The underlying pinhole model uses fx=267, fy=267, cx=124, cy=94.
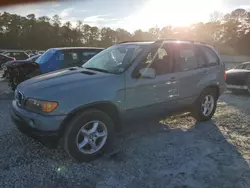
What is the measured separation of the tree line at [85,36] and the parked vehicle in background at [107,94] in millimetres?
56357

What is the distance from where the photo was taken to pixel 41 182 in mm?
3381

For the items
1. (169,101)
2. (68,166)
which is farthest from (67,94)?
(169,101)

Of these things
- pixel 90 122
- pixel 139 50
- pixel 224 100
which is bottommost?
pixel 224 100

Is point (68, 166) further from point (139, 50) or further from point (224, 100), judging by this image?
point (224, 100)

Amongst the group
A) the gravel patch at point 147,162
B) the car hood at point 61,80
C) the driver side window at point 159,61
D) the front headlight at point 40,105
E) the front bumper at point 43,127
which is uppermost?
the driver side window at point 159,61

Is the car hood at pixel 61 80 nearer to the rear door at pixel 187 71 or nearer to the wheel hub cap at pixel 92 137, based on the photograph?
the wheel hub cap at pixel 92 137

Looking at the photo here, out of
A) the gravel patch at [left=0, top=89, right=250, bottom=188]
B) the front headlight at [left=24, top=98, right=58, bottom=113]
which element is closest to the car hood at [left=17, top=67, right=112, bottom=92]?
the front headlight at [left=24, top=98, right=58, bottom=113]

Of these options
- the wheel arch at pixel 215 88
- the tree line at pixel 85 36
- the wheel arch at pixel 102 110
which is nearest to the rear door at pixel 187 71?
the wheel arch at pixel 215 88

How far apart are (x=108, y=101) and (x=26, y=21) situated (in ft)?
239

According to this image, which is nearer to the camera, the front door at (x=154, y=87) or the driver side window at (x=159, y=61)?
the front door at (x=154, y=87)

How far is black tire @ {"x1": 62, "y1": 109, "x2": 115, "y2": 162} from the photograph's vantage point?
12.1 ft

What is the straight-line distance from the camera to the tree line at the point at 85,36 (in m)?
61.3

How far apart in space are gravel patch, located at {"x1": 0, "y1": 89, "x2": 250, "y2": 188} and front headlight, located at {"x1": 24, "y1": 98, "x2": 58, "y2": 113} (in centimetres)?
82

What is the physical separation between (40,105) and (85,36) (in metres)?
81.0
